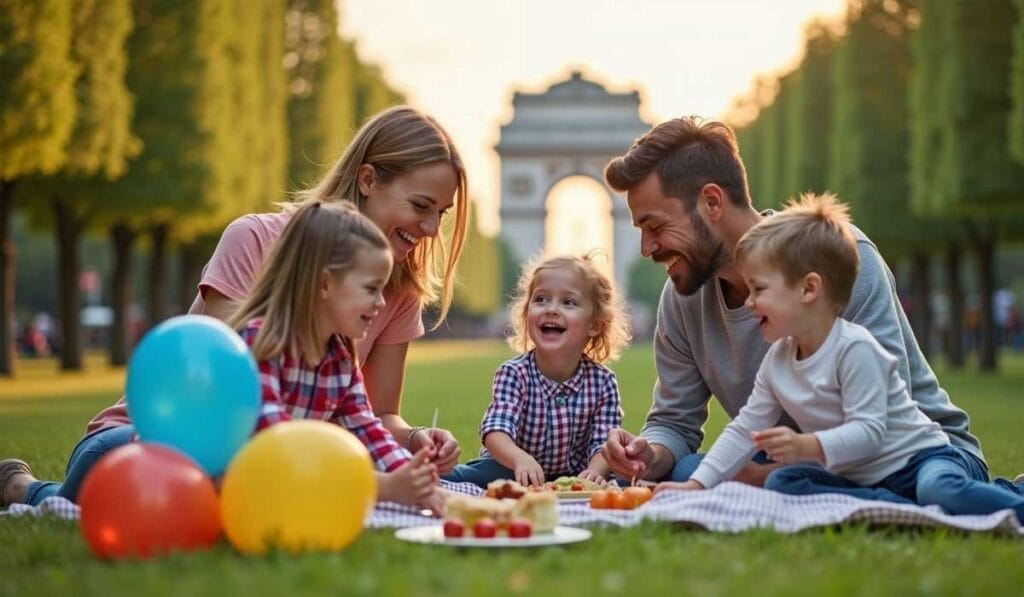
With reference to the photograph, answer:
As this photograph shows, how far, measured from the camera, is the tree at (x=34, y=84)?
645 inches

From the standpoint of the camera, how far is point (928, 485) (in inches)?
173

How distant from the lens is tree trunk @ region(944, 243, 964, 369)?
26094mm

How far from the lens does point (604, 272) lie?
6.17 meters

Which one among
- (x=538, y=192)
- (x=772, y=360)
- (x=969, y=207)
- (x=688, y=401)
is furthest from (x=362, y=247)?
(x=538, y=192)

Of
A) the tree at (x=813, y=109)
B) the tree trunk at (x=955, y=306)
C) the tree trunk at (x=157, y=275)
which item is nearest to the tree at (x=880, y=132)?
the tree trunk at (x=955, y=306)

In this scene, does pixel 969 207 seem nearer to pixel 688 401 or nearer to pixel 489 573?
pixel 688 401

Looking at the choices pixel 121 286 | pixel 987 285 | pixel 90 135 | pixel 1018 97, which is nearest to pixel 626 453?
pixel 1018 97

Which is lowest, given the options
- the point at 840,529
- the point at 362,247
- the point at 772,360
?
the point at 840,529

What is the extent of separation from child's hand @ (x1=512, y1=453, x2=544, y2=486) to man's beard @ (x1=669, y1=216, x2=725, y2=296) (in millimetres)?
872

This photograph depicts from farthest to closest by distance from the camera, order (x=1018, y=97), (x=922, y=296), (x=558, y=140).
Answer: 1. (x=558, y=140)
2. (x=922, y=296)
3. (x=1018, y=97)

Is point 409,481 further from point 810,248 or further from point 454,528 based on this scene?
point 810,248

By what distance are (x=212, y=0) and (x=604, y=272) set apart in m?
18.8

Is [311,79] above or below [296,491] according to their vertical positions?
above

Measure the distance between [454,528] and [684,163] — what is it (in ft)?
6.80
